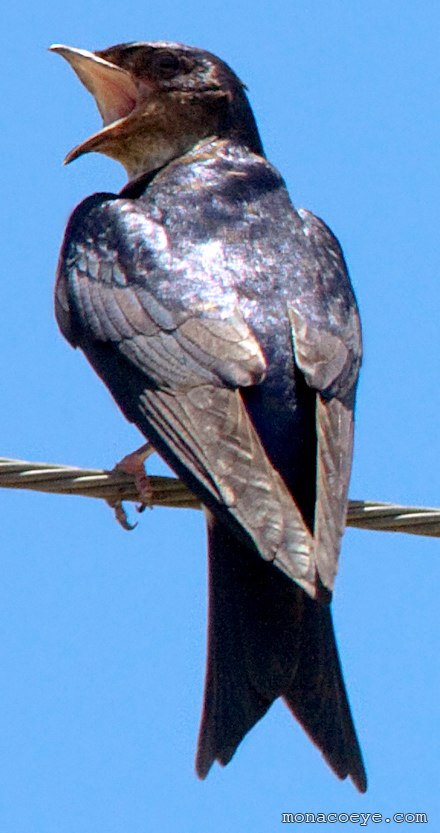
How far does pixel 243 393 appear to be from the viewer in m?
6.33

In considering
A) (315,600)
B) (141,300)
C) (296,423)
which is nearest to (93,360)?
(141,300)

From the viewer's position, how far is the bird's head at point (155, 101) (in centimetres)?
794

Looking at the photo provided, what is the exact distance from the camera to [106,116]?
810cm

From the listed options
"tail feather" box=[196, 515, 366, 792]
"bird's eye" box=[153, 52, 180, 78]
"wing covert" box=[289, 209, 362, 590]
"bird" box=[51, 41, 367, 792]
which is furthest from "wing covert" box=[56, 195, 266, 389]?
"bird's eye" box=[153, 52, 180, 78]

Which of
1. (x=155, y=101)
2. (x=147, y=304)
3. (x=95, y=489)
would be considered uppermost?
(x=155, y=101)

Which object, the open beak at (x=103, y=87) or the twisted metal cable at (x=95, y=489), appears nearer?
the twisted metal cable at (x=95, y=489)

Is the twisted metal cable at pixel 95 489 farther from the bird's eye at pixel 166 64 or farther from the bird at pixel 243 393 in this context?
the bird's eye at pixel 166 64

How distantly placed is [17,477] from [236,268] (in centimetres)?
132

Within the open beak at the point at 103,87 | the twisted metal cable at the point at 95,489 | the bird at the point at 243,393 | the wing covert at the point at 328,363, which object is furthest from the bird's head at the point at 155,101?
the twisted metal cable at the point at 95,489

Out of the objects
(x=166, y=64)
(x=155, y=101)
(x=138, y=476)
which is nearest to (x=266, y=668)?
(x=138, y=476)

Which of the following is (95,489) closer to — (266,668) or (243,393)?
(243,393)

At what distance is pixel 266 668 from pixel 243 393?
75 cm

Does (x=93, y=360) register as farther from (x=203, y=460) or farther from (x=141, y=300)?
(x=203, y=460)

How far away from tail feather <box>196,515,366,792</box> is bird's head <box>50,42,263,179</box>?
6.74ft
